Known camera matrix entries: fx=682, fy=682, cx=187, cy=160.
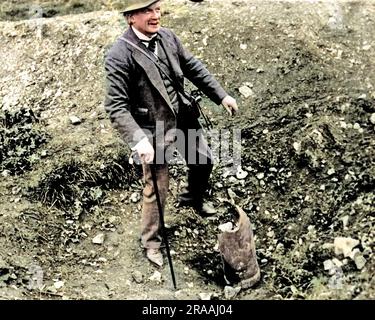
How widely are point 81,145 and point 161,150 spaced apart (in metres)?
1.62

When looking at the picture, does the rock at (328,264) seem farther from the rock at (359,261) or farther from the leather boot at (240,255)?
the leather boot at (240,255)

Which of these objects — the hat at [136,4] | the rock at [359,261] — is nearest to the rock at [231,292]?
the rock at [359,261]

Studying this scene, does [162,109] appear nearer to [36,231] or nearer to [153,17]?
[153,17]

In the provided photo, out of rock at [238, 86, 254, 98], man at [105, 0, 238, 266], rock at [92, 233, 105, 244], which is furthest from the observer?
rock at [238, 86, 254, 98]

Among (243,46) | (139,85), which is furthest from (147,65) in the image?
(243,46)

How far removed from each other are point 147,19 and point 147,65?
0.33 m

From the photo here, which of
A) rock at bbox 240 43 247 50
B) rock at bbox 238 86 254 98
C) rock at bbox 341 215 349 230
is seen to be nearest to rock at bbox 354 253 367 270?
rock at bbox 341 215 349 230

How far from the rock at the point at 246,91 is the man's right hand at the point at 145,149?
2294 millimetres

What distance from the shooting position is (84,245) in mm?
5723

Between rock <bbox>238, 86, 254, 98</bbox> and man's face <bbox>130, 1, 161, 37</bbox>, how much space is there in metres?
2.12

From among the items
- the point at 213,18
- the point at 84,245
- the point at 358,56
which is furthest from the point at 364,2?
the point at 84,245

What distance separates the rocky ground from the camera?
16.9ft

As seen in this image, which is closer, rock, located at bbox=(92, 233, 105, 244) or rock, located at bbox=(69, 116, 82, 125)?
rock, located at bbox=(92, 233, 105, 244)

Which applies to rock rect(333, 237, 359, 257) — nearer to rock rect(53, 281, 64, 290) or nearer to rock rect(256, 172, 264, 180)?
rock rect(256, 172, 264, 180)
